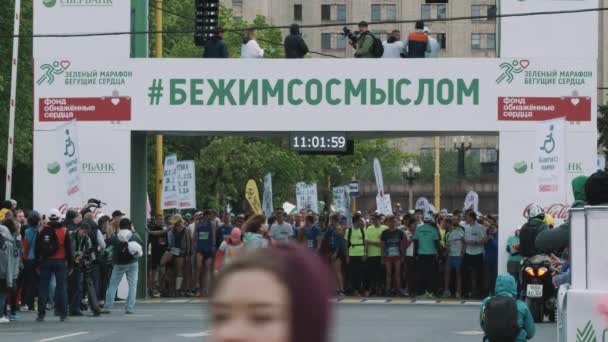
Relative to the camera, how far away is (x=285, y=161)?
69938 millimetres

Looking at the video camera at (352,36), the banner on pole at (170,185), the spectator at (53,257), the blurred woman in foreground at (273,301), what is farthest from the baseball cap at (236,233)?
the blurred woman in foreground at (273,301)

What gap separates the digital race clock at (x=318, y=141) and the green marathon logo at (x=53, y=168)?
451 centimetres

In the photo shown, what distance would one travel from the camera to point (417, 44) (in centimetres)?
3017

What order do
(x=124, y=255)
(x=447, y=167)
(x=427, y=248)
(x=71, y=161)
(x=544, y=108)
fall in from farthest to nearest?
1. (x=447, y=167)
2. (x=427, y=248)
3. (x=544, y=108)
4. (x=71, y=161)
5. (x=124, y=255)

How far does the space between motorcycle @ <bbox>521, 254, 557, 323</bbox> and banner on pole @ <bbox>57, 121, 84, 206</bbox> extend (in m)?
8.82

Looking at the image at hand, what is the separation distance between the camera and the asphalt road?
A: 775 inches

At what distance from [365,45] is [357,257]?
4521mm

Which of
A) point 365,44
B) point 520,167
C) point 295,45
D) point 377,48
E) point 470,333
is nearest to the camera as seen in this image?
point 470,333

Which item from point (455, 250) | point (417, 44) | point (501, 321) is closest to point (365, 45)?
point (417, 44)

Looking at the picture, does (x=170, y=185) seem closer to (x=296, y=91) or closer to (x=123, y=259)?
(x=296, y=91)

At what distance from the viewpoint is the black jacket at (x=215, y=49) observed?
30438 millimetres

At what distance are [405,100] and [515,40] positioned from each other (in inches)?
92.8

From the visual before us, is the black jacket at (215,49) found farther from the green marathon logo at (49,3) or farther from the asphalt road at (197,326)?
the asphalt road at (197,326)

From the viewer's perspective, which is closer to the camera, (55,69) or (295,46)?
(55,69)
